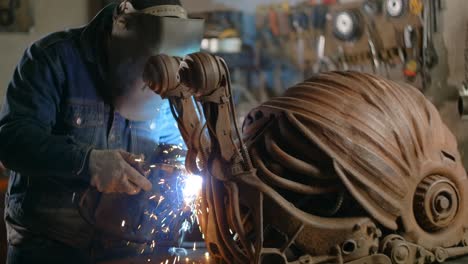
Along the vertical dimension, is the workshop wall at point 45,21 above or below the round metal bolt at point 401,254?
above

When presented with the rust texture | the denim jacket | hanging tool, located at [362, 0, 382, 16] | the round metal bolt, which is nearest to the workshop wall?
the denim jacket

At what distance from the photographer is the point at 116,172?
1.25 metres

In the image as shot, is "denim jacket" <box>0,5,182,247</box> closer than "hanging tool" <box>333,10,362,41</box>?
Yes

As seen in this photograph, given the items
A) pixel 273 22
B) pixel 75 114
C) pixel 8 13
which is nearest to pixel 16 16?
pixel 8 13

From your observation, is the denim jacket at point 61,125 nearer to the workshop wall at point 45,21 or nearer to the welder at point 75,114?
the welder at point 75,114

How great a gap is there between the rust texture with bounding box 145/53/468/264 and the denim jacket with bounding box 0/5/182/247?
11.7 inches

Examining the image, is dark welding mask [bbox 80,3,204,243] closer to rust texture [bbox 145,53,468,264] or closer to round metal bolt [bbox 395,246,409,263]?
rust texture [bbox 145,53,468,264]

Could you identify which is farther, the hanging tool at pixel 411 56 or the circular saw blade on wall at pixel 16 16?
the circular saw blade on wall at pixel 16 16

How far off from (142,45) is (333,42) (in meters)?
0.87

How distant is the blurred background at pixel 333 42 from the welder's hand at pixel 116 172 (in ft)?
2.43

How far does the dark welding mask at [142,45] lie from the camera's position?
1.36 meters

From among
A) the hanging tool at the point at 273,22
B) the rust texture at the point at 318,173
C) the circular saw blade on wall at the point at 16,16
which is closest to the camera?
the rust texture at the point at 318,173

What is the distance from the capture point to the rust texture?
1146 mm

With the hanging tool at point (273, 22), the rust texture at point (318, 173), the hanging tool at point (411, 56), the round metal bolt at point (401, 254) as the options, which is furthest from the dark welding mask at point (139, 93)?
the hanging tool at point (411, 56)
